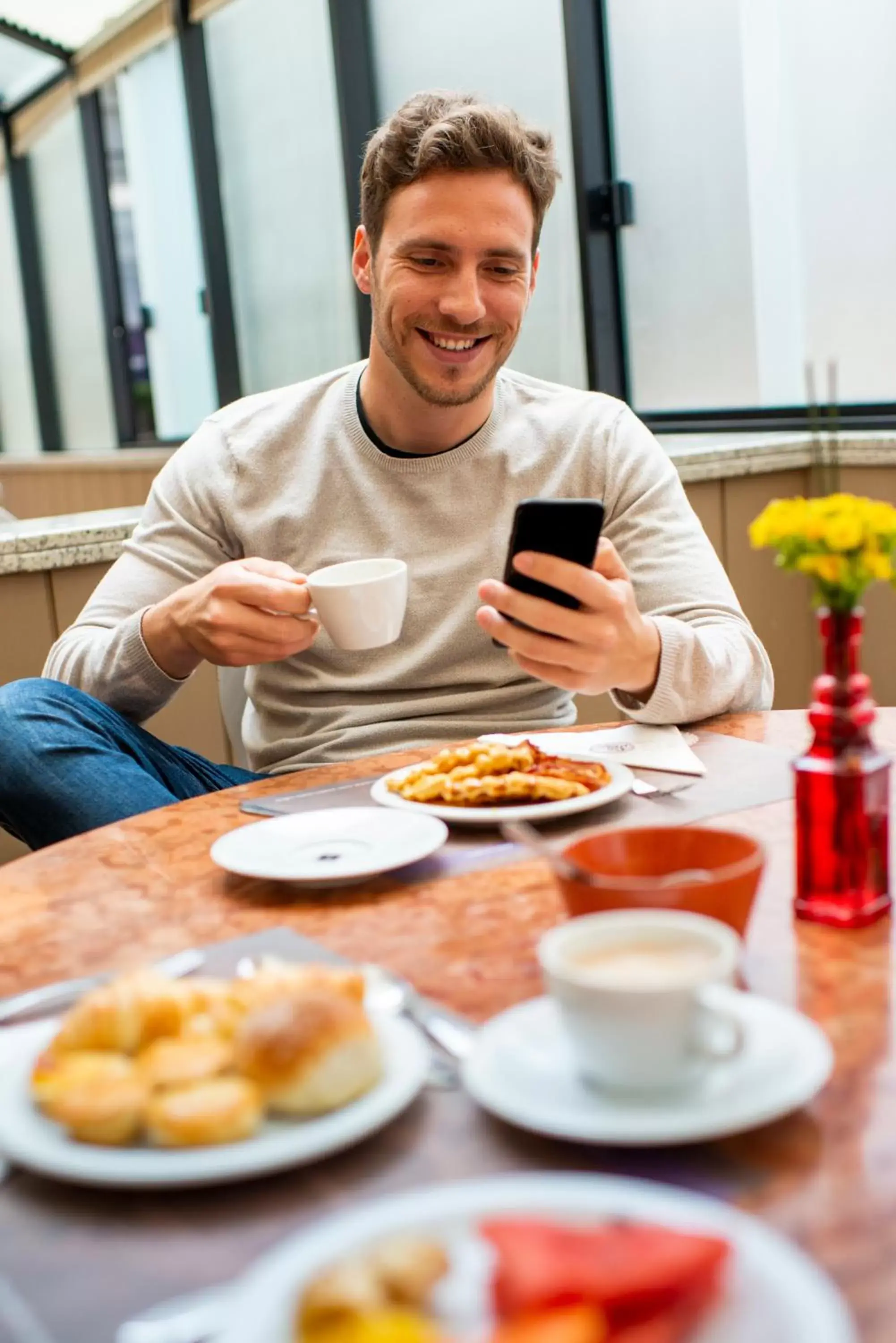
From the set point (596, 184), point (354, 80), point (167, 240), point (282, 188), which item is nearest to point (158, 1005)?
point (596, 184)

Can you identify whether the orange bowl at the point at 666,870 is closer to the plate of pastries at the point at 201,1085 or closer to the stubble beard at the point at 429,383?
the plate of pastries at the point at 201,1085

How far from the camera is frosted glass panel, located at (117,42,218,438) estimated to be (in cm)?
662

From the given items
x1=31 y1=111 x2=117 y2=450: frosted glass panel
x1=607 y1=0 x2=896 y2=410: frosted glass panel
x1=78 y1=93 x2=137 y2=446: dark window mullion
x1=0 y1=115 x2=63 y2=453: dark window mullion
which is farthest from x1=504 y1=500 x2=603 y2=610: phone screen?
x1=0 y1=115 x2=63 y2=453: dark window mullion

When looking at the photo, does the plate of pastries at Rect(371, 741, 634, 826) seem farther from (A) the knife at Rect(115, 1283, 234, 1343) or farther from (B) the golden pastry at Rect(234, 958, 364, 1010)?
(A) the knife at Rect(115, 1283, 234, 1343)

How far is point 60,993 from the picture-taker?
0.82 meters

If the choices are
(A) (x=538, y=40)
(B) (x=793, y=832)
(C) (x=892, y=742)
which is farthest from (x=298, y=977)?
(A) (x=538, y=40)

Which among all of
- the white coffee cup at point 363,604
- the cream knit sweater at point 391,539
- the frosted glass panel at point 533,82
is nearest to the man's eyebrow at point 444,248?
the cream knit sweater at point 391,539

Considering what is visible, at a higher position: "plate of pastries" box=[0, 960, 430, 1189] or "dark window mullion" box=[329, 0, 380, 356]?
"dark window mullion" box=[329, 0, 380, 356]

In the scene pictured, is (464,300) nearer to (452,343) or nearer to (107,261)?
(452,343)

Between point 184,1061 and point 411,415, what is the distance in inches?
53.6

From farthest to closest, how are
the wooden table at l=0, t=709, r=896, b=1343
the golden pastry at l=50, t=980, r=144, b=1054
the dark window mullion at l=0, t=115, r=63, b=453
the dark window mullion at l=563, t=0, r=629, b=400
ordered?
the dark window mullion at l=0, t=115, r=63, b=453
the dark window mullion at l=563, t=0, r=629, b=400
the golden pastry at l=50, t=980, r=144, b=1054
the wooden table at l=0, t=709, r=896, b=1343

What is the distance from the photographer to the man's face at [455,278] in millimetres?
1793

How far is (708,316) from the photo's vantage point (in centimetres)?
387

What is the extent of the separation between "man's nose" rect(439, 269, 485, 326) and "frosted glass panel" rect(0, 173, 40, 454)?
289 inches
